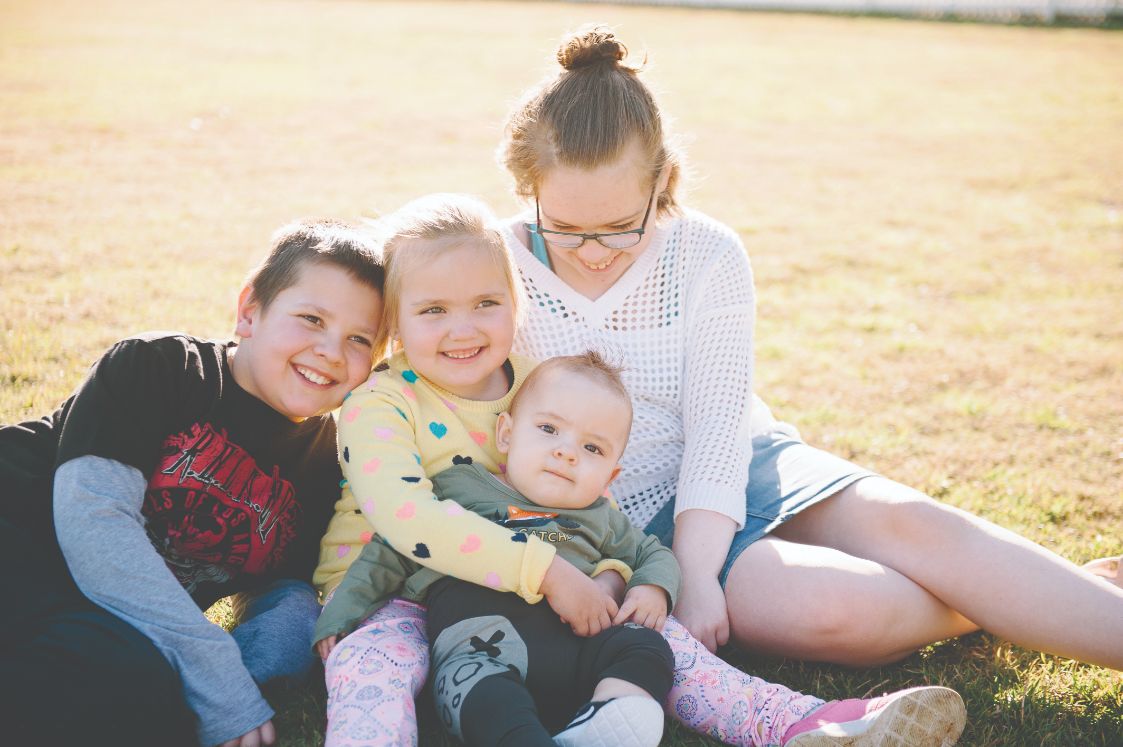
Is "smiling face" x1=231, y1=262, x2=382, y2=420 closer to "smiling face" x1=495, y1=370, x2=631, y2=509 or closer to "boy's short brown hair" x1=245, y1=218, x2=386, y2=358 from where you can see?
"boy's short brown hair" x1=245, y1=218, x2=386, y2=358

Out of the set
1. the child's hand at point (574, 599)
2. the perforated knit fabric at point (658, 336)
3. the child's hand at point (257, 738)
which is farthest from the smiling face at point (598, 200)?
the child's hand at point (257, 738)

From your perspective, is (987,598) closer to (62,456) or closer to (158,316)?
(62,456)

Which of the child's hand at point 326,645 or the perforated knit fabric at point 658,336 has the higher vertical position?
the perforated knit fabric at point 658,336

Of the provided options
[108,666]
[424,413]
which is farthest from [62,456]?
[424,413]

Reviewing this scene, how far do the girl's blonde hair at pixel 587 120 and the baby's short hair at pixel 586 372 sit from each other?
559 millimetres

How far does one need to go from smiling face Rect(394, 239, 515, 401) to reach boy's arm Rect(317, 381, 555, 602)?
0.20 meters

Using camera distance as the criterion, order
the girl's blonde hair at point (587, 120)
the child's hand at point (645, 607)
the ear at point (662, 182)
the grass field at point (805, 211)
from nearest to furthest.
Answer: the child's hand at point (645, 607), the girl's blonde hair at point (587, 120), the ear at point (662, 182), the grass field at point (805, 211)

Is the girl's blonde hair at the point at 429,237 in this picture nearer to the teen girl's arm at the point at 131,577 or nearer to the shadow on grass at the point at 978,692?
the teen girl's arm at the point at 131,577

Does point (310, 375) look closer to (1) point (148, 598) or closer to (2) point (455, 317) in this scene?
(2) point (455, 317)

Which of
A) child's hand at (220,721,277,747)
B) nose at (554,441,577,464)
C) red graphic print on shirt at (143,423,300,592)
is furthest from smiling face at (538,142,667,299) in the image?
child's hand at (220,721,277,747)

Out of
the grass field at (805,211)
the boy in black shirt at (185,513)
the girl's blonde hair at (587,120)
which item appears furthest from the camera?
the grass field at (805,211)

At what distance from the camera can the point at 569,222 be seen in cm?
282

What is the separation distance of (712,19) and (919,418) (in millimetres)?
23829

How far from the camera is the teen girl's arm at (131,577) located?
216 centimetres
